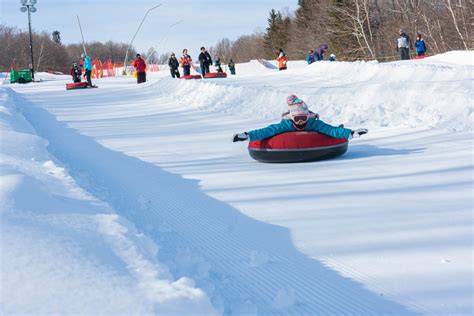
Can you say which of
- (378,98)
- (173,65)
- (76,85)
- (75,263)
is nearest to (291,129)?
(378,98)

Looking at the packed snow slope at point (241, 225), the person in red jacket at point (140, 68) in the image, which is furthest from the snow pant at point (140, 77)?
the packed snow slope at point (241, 225)

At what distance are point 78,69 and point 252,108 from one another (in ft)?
54.9

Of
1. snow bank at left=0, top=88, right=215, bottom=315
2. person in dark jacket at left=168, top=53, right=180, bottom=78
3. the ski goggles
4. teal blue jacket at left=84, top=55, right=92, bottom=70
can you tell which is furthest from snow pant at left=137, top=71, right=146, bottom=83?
snow bank at left=0, top=88, right=215, bottom=315

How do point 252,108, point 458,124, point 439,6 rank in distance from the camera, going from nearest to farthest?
point 458,124
point 252,108
point 439,6

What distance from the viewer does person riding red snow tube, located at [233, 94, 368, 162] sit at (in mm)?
6508

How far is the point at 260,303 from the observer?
281cm

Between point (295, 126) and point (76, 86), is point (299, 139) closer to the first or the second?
point (295, 126)

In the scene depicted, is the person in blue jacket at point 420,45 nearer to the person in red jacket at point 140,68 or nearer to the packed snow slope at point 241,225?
the person in red jacket at point 140,68

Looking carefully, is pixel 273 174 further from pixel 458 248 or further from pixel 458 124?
pixel 458 124

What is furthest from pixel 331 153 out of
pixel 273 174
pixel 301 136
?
pixel 273 174

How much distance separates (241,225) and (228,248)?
54 centimetres

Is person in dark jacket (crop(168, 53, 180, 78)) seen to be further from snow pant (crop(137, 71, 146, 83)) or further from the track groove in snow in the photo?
the track groove in snow

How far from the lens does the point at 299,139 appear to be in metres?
6.53

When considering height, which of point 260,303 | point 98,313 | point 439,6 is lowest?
point 260,303
